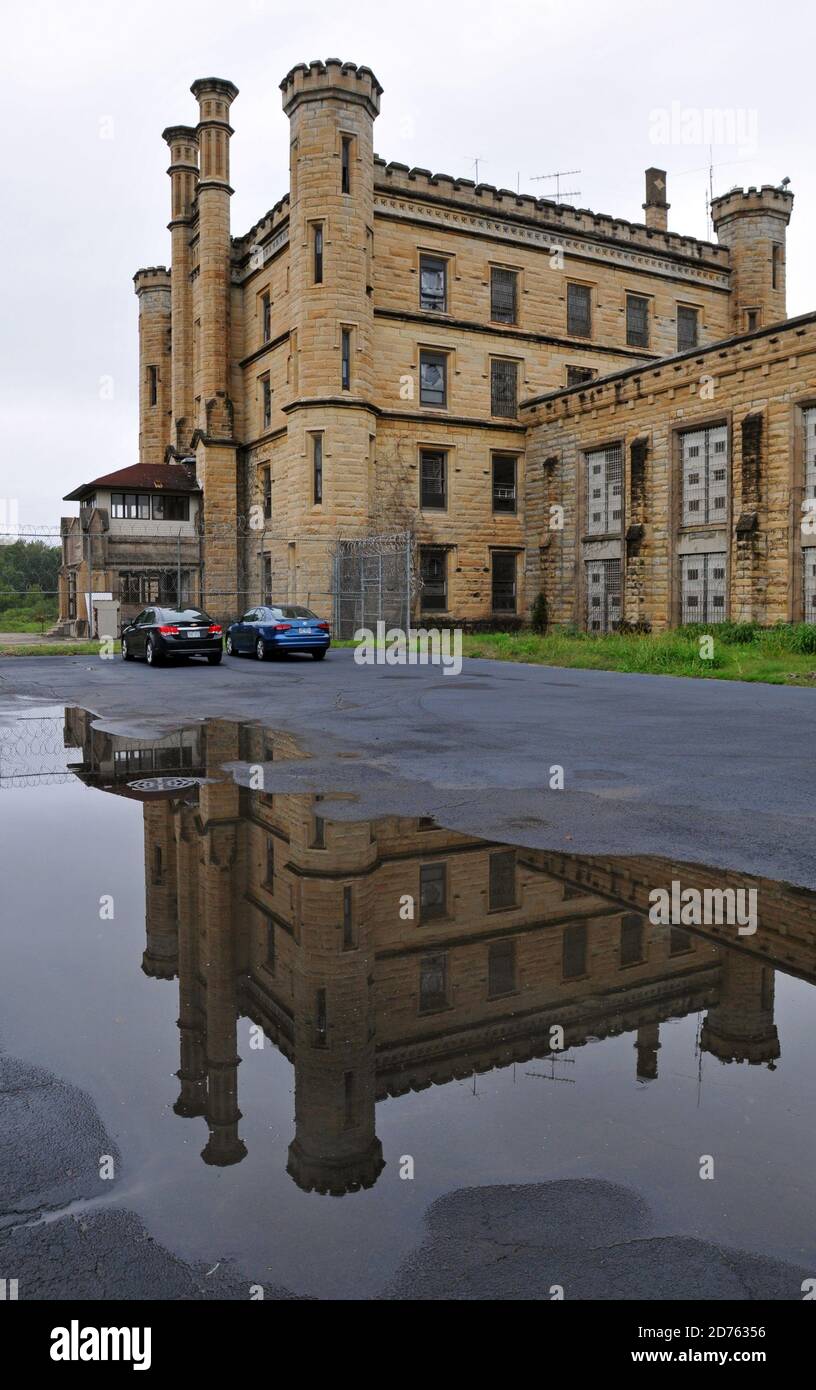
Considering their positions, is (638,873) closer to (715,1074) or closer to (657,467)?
(715,1074)

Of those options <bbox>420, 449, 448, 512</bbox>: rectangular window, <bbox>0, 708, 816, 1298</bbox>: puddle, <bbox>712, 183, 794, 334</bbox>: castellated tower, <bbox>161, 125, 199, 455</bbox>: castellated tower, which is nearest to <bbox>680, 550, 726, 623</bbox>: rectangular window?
<bbox>420, 449, 448, 512</bbox>: rectangular window

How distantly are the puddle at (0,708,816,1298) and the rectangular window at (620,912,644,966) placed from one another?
2 centimetres

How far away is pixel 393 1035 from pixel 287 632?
23072 millimetres

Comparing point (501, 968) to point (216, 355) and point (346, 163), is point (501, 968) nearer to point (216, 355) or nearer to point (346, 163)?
point (346, 163)

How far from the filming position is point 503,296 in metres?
39.8

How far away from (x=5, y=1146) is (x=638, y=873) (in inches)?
152

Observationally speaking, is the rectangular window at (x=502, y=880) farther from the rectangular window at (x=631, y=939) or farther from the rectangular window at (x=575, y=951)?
the rectangular window at (x=631, y=939)

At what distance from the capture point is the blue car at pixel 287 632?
26.4 meters

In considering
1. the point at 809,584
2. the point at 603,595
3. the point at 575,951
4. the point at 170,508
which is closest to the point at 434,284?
the point at 603,595

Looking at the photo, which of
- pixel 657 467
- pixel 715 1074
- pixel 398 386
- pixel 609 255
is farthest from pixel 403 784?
pixel 609 255

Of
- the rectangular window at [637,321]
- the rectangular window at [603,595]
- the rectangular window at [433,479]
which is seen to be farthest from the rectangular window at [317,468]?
the rectangular window at [637,321]

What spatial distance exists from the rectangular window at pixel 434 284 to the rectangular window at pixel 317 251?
16.2 feet

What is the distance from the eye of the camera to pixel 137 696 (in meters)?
17.2

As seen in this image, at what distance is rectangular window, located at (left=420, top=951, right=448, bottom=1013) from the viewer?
404 cm
